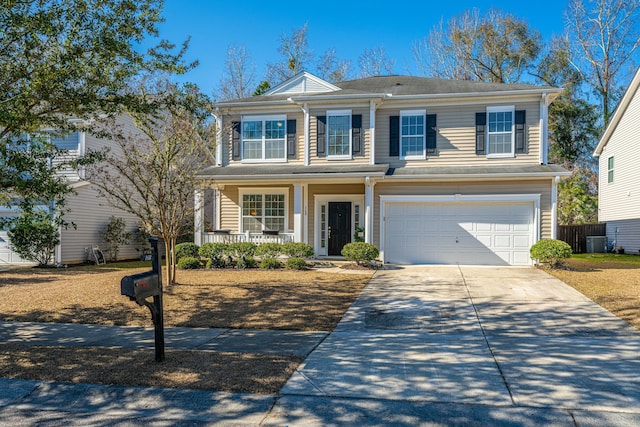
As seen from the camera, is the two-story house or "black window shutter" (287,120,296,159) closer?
the two-story house

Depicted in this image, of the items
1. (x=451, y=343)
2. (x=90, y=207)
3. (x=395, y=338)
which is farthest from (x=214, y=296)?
(x=90, y=207)

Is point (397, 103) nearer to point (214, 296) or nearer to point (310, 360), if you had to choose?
point (214, 296)

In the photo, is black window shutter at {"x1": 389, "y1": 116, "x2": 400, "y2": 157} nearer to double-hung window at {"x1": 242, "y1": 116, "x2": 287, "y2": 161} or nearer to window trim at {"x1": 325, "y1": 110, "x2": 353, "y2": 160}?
window trim at {"x1": 325, "y1": 110, "x2": 353, "y2": 160}

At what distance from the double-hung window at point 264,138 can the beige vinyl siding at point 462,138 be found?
142 inches

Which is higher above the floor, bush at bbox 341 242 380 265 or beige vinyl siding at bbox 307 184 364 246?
beige vinyl siding at bbox 307 184 364 246

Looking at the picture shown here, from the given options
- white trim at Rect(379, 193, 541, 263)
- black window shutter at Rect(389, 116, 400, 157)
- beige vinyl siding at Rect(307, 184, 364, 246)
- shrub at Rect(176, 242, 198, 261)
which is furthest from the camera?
beige vinyl siding at Rect(307, 184, 364, 246)

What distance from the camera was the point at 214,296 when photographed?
32.8 feet

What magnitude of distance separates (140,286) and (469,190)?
12.2 meters

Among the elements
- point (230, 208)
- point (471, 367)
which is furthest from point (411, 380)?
point (230, 208)

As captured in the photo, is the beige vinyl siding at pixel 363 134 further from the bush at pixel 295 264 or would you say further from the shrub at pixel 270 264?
the shrub at pixel 270 264

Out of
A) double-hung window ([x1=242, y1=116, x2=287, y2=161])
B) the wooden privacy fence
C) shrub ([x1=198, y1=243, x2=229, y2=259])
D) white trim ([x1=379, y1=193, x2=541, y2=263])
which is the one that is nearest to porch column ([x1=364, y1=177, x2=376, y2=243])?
white trim ([x1=379, y1=193, x2=541, y2=263])

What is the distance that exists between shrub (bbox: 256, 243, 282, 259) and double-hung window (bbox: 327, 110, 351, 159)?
3.81 metres

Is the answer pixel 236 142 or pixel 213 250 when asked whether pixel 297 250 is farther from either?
pixel 236 142

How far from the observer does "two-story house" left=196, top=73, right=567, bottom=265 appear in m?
14.8
